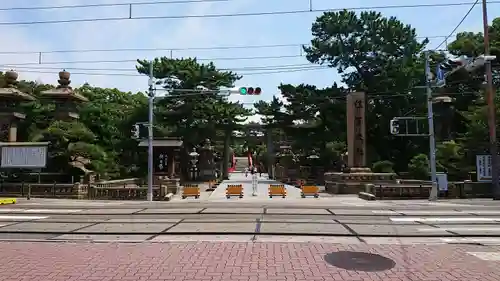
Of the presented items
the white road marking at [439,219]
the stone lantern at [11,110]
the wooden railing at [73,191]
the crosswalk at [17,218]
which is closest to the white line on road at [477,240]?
the white road marking at [439,219]

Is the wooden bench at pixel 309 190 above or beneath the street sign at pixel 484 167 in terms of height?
beneath

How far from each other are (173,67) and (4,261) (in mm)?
40373

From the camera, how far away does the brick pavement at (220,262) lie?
6.46 m

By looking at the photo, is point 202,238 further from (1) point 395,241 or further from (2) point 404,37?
(2) point 404,37

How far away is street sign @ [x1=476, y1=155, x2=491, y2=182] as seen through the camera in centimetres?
2505

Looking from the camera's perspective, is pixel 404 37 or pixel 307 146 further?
pixel 307 146

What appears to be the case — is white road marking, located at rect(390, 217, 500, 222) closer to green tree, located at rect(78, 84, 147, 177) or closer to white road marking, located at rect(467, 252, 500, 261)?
white road marking, located at rect(467, 252, 500, 261)

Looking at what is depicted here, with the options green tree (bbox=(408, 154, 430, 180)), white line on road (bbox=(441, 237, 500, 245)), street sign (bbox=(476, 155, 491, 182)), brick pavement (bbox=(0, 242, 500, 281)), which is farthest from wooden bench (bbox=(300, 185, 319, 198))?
brick pavement (bbox=(0, 242, 500, 281))

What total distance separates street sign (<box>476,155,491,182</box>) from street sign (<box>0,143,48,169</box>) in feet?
89.6

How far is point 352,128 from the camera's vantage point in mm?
32594

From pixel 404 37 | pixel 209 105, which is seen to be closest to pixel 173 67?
pixel 209 105

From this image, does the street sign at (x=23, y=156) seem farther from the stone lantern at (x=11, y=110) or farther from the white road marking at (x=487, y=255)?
the white road marking at (x=487, y=255)

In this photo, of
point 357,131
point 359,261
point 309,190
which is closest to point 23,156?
point 309,190

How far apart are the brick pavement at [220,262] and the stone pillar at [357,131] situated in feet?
76.7
